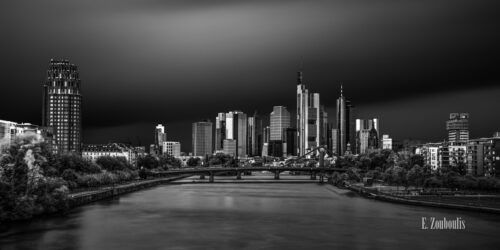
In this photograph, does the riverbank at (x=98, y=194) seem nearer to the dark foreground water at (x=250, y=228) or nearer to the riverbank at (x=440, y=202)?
the dark foreground water at (x=250, y=228)

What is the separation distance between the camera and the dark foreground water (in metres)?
42.8

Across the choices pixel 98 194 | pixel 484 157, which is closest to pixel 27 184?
pixel 98 194

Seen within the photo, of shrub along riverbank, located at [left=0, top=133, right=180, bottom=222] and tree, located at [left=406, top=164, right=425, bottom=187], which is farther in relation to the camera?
tree, located at [left=406, top=164, right=425, bottom=187]

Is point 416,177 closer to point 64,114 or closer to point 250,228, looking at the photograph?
point 250,228

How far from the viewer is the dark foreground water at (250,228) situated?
4284cm

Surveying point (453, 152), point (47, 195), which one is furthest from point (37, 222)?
point (453, 152)

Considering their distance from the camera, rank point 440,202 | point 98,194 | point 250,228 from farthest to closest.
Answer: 1. point 98,194
2. point 440,202
3. point 250,228

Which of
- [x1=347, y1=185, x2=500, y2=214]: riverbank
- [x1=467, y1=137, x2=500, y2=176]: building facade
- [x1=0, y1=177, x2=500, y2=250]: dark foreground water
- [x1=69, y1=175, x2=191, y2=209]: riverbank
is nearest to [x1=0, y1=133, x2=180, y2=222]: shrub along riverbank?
[x1=0, y1=177, x2=500, y2=250]: dark foreground water

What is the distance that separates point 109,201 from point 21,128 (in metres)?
71.0

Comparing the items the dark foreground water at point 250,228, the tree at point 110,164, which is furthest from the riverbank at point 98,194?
the tree at point 110,164

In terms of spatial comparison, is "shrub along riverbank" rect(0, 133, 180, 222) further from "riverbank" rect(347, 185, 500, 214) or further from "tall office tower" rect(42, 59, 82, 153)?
"tall office tower" rect(42, 59, 82, 153)

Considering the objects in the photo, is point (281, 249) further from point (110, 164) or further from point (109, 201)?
point (110, 164)

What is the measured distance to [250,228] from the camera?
2021 inches

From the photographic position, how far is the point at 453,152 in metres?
124
